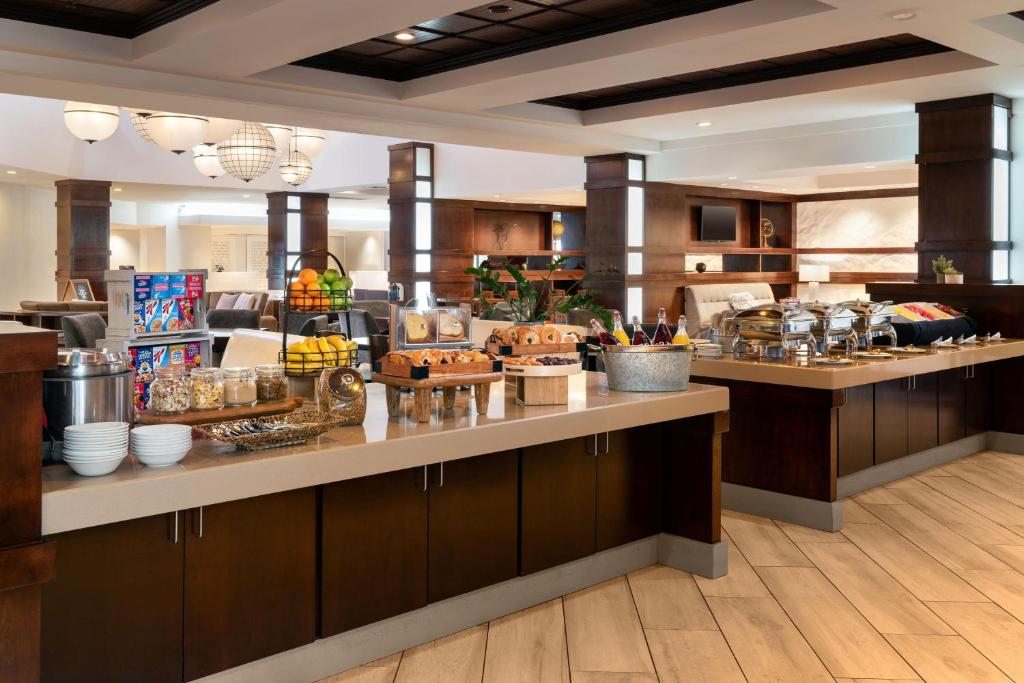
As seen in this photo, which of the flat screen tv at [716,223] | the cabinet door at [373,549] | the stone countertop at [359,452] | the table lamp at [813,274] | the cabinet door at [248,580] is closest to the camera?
the stone countertop at [359,452]

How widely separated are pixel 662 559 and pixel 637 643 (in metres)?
0.96

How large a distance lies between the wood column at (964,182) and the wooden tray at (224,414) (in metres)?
6.82

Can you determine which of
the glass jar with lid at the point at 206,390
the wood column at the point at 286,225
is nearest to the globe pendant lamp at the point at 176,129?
the glass jar with lid at the point at 206,390

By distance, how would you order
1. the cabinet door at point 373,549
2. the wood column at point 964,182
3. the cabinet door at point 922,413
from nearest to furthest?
the cabinet door at point 373,549, the cabinet door at point 922,413, the wood column at point 964,182

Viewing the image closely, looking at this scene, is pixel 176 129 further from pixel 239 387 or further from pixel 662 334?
pixel 239 387

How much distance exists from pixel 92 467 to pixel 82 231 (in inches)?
516

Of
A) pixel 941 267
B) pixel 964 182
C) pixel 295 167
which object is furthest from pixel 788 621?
pixel 295 167

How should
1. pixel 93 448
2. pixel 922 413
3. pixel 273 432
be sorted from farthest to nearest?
pixel 922 413 < pixel 273 432 < pixel 93 448

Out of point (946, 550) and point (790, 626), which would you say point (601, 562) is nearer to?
point (790, 626)

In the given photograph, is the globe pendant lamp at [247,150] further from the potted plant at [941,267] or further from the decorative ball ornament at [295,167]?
the potted plant at [941,267]

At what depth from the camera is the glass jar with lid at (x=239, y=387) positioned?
3.29 meters

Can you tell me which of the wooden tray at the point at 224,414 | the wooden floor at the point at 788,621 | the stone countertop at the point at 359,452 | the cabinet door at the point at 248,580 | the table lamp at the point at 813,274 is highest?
the table lamp at the point at 813,274

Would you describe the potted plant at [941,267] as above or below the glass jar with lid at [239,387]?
above

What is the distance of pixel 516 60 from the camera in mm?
7520
